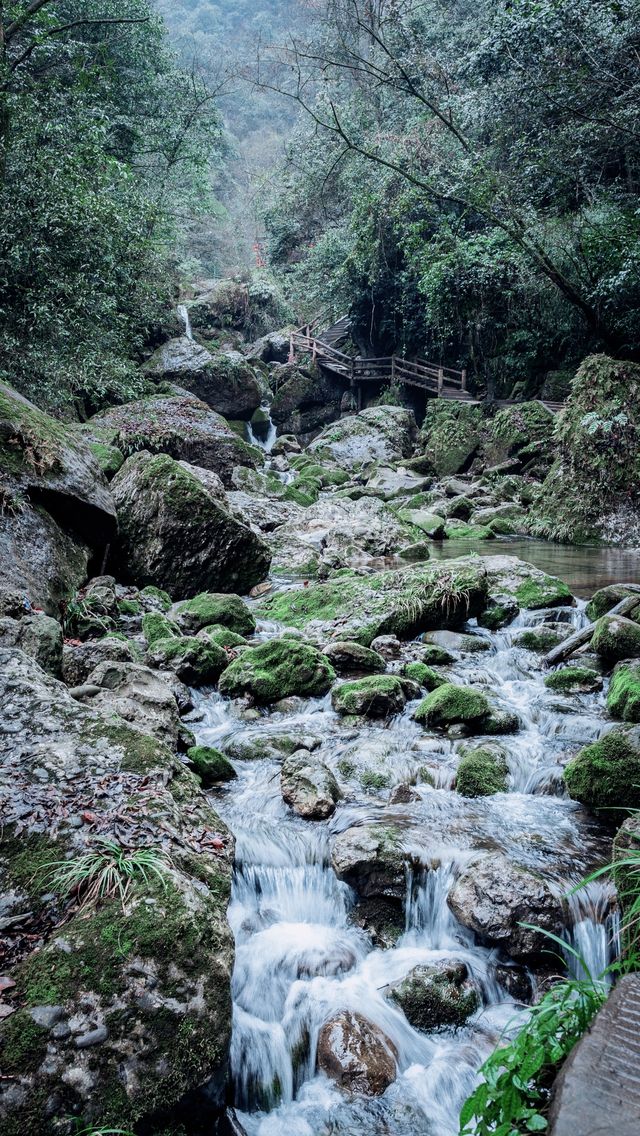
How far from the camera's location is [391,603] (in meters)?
7.14

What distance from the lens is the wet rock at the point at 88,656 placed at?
193 inches

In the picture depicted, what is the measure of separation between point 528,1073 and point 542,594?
6.30 m

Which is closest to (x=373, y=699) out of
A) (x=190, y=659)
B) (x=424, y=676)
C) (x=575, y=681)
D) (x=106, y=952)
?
(x=424, y=676)

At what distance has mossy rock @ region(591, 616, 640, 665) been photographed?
565 centimetres

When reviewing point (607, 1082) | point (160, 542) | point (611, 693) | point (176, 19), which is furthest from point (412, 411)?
point (176, 19)

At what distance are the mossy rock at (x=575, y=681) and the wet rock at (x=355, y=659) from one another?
61.7 inches

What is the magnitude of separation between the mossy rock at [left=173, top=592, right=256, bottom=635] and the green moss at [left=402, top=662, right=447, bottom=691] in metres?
2.06

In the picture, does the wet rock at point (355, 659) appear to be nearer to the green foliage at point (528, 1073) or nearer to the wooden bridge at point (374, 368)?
the green foliage at point (528, 1073)

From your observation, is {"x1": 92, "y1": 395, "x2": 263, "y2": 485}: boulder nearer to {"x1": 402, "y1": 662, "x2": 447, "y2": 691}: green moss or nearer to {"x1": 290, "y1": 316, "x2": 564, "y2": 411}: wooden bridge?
{"x1": 402, "y1": 662, "x2": 447, "y2": 691}: green moss

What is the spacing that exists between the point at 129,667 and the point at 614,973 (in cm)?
352

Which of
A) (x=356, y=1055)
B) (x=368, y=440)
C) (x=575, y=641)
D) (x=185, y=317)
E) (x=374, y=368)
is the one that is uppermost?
(x=185, y=317)

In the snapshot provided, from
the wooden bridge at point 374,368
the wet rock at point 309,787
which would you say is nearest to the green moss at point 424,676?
the wet rock at point 309,787

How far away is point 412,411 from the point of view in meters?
23.7

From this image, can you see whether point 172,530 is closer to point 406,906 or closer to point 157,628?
point 157,628
